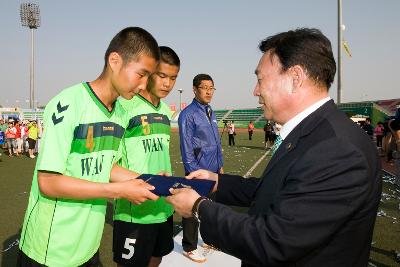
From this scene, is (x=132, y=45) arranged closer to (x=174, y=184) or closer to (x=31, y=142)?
(x=174, y=184)

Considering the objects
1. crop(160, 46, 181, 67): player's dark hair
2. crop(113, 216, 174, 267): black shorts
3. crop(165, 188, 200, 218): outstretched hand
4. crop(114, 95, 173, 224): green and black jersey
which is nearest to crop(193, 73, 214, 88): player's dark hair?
crop(160, 46, 181, 67): player's dark hair

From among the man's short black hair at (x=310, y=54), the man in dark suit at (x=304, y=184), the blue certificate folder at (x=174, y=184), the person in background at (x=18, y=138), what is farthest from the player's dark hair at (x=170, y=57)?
the person in background at (x=18, y=138)

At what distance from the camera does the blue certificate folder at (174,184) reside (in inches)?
98.1

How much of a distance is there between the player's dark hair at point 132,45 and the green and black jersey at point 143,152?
972 mm

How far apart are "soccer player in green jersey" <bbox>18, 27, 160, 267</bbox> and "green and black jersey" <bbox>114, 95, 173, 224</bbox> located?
2.55 feet

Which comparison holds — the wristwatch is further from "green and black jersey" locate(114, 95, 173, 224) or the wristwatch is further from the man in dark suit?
"green and black jersey" locate(114, 95, 173, 224)

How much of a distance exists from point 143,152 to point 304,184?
7.34 feet

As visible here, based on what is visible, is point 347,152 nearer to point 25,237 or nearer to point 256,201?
point 256,201

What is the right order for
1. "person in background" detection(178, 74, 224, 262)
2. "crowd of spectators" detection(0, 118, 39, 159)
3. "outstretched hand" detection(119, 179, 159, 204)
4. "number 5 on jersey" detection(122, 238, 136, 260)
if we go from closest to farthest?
"outstretched hand" detection(119, 179, 159, 204) → "number 5 on jersey" detection(122, 238, 136, 260) → "person in background" detection(178, 74, 224, 262) → "crowd of spectators" detection(0, 118, 39, 159)

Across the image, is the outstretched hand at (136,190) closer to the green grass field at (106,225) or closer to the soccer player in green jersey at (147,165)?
the soccer player in green jersey at (147,165)

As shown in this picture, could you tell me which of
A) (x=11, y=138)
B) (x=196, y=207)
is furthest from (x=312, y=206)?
(x=11, y=138)

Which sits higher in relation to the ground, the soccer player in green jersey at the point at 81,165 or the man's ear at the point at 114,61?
the man's ear at the point at 114,61

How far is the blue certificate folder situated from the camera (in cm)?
249

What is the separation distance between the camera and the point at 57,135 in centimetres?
219
